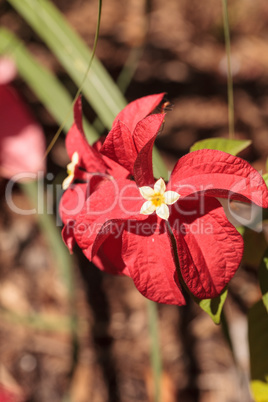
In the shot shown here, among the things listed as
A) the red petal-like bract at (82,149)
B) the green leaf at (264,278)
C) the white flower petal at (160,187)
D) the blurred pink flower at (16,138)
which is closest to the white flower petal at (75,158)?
the red petal-like bract at (82,149)

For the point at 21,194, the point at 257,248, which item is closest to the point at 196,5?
the point at 21,194

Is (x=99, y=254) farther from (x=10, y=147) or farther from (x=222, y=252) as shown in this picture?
(x=10, y=147)

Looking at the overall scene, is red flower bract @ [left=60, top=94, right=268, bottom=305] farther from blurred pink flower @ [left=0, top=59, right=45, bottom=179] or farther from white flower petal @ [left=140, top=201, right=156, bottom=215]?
blurred pink flower @ [left=0, top=59, right=45, bottom=179]

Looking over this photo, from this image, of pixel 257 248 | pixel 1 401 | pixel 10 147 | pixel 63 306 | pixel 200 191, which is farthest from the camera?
pixel 63 306

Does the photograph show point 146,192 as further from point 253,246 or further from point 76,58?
point 76,58

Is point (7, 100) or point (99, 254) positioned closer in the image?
point (99, 254)

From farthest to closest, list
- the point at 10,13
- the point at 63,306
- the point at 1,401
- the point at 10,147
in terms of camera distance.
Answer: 1. the point at 10,13
2. the point at 63,306
3. the point at 10,147
4. the point at 1,401

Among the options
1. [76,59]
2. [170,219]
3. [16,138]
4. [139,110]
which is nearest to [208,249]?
[170,219]
